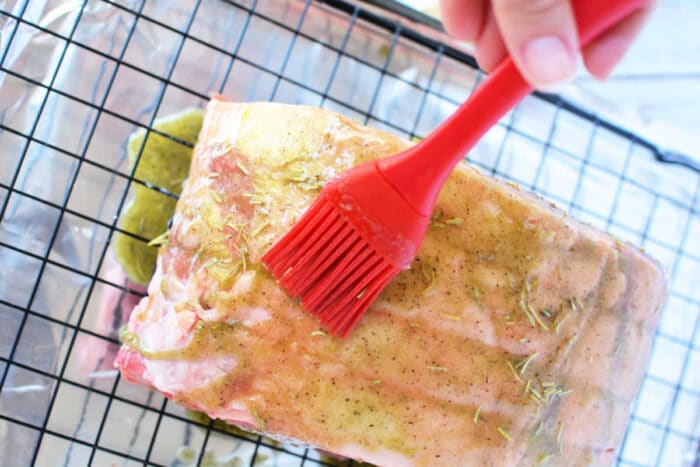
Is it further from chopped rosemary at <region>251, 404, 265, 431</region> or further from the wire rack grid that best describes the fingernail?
the wire rack grid

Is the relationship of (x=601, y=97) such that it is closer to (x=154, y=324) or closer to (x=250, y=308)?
(x=250, y=308)

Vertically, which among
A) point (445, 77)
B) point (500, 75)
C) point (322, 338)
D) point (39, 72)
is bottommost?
point (322, 338)

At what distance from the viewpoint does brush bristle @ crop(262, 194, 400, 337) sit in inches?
66.6

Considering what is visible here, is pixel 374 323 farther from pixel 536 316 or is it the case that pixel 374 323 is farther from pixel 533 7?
pixel 533 7

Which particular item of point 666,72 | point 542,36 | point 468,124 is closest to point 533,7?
point 542,36

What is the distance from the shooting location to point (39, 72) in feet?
7.59

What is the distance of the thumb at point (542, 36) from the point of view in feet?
3.99

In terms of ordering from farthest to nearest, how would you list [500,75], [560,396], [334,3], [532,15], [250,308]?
1. [334,3]
2. [560,396]
3. [250,308]
4. [500,75]
5. [532,15]

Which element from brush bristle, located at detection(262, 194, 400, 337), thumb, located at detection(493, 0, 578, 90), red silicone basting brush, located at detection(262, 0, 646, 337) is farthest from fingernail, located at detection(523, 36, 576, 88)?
brush bristle, located at detection(262, 194, 400, 337)

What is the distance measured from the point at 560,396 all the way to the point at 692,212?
4.27 ft

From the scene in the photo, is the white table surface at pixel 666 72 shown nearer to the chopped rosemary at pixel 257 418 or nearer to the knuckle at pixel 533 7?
the knuckle at pixel 533 7

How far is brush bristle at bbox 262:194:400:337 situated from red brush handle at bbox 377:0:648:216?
181 millimetres

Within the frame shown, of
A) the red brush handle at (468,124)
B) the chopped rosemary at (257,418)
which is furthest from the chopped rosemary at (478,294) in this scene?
the chopped rosemary at (257,418)

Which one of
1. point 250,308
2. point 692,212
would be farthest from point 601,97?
point 250,308
